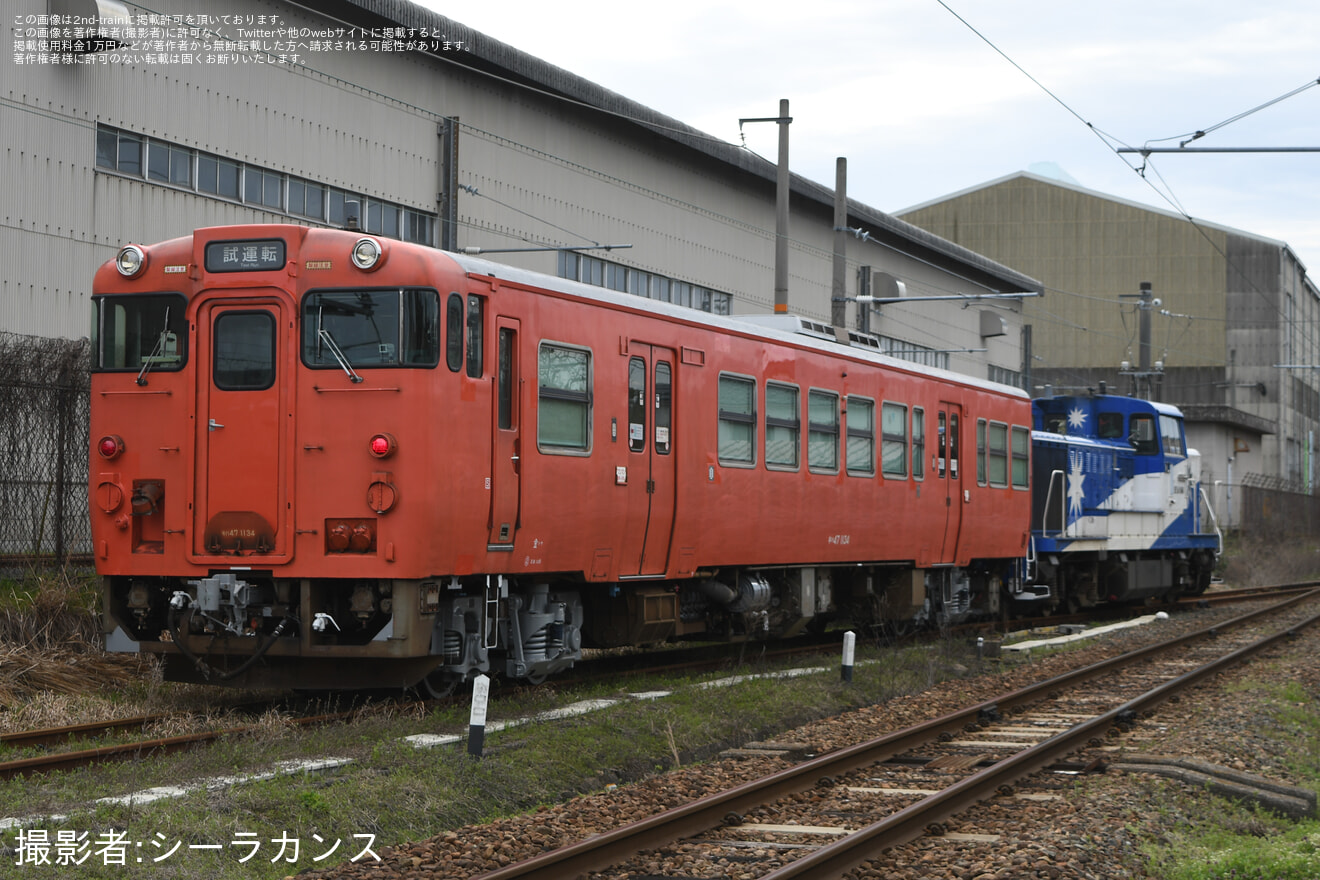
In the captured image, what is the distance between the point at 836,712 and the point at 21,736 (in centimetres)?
666

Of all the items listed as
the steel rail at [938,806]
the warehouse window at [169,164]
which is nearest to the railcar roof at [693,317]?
the steel rail at [938,806]

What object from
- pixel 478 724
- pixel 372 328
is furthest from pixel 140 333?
pixel 478 724

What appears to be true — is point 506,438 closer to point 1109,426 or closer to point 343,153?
point 343,153

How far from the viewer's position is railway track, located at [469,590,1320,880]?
23.9ft

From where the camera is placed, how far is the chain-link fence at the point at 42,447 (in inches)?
555

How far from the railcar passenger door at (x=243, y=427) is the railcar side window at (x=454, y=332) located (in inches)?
47.1

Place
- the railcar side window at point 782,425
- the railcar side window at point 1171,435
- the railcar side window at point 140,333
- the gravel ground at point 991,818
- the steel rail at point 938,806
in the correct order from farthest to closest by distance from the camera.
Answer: the railcar side window at point 1171,435, the railcar side window at point 782,425, the railcar side window at point 140,333, the gravel ground at point 991,818, the steel rail at point 938,806

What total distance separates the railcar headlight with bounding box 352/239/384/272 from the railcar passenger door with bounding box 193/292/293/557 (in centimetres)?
65

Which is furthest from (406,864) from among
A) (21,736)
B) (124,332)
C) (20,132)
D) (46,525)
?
(20,132)

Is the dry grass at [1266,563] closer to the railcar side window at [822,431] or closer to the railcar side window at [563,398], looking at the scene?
the railcar side window at [822,431]

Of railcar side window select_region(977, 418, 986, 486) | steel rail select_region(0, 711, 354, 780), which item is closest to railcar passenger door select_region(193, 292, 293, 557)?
steel rail select_region(0, 711, 354, 780)

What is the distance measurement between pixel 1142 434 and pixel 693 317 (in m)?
15.3

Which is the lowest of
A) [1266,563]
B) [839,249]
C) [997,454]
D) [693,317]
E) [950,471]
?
[1266,563]

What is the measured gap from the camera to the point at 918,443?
18344 millimetres
